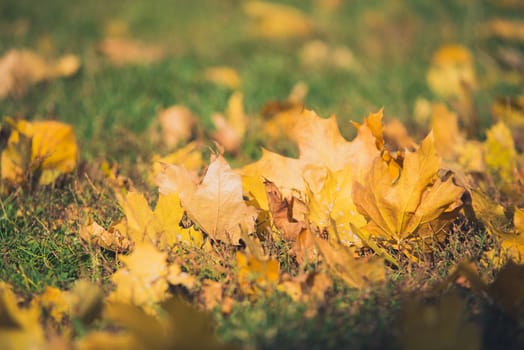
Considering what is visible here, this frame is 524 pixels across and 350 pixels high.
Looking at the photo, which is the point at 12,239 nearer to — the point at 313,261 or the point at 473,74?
the point at 313,261

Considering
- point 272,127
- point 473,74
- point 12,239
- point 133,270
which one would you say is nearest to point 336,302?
point 133,270

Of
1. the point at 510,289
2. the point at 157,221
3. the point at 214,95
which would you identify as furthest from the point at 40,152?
the point at 510,289

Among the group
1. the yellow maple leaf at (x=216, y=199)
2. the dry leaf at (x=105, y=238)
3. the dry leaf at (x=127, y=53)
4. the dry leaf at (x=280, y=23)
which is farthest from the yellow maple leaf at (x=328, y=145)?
the dry leaf at (x=280, y=23)

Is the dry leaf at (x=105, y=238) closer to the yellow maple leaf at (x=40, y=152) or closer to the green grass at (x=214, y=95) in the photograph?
the green grass at (x=214, y=95)

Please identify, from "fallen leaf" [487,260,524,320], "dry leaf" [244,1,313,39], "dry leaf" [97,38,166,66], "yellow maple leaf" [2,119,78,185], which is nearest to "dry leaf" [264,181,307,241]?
"fallen leaf" [487,260,524,320]

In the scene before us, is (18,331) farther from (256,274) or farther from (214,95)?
(214,95)

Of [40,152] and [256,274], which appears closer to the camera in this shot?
[256,274]

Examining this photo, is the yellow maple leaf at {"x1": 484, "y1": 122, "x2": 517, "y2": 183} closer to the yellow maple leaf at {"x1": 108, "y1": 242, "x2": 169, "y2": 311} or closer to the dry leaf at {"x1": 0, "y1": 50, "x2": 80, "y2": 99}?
the yellow maple leaf at {"x1": 108, "y1": 242, "x2": 169, "y2": 311}
